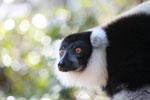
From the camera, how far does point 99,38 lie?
3.03 metres

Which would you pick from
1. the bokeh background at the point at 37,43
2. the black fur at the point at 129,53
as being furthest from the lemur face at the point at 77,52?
the bokeh background at the point at 37,43

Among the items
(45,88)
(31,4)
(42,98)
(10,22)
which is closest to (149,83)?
(42,98)

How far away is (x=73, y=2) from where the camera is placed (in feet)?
24.2

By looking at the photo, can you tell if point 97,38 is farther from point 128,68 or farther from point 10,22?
point 10,22

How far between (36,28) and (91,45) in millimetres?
2257

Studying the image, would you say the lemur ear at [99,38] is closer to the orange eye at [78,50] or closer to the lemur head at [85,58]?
the lemur head at [85,58]

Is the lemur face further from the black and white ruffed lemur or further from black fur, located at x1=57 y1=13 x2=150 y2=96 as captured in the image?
black fur, located at x1=57 y1=13 x2=150 y2=96

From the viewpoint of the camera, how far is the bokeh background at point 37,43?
15.1 ft

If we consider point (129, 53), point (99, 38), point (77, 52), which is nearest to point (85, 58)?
point (77, 52)

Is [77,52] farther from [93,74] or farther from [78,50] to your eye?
[93,74]

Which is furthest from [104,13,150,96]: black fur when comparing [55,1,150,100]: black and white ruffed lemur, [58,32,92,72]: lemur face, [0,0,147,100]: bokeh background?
[0,0,147,100]: bokeh background

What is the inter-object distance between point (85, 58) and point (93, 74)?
0.53 feet

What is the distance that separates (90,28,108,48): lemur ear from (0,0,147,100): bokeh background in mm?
1209

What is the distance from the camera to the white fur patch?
10.1 feet
